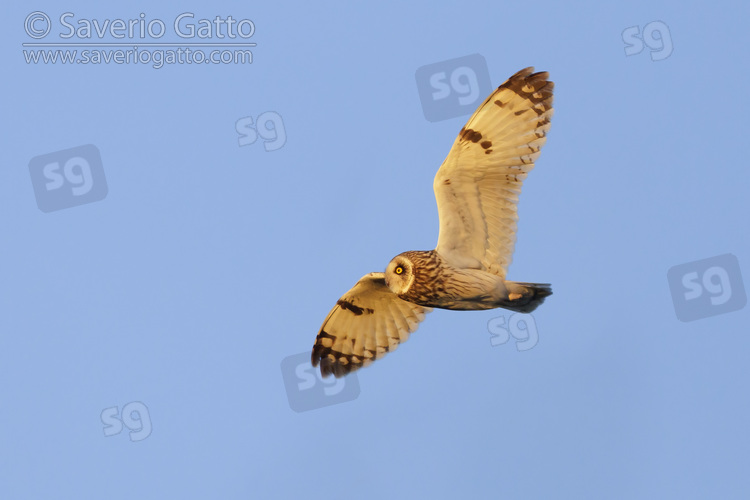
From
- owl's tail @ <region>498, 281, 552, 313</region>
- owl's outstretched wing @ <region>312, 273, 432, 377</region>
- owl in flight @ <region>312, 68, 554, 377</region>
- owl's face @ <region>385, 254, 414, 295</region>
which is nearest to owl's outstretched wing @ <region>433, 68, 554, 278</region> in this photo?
owl in flight @ <region>312, 68, 554, 377</region>

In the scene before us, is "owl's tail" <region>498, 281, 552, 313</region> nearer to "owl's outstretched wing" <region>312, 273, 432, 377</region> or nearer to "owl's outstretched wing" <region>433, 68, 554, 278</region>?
"owl's outstretched wing" <region>433, 68, 554, 278</region>

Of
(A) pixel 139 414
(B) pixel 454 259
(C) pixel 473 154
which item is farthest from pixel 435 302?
(A) pixel 139 414

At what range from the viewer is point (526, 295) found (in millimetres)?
11219

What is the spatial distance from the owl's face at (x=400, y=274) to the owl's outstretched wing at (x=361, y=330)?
127cm

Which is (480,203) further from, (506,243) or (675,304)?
(675,304)

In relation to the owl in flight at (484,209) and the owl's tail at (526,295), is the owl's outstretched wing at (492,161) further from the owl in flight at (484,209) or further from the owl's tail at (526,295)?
the owl's tail at (526,295)

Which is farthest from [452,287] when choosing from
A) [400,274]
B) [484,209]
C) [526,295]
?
[484,209]

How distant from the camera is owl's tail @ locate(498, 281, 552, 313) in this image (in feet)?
36.8

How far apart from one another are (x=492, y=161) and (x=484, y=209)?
1.65 ft

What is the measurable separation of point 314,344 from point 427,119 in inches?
130

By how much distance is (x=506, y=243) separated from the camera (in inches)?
458

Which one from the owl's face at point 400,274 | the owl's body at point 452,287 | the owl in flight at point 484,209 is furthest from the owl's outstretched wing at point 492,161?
the owl's face at point 400,274

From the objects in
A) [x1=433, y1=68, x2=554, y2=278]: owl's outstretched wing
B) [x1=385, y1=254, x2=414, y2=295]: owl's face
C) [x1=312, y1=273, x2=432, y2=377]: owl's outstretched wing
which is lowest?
[x1=312, y1=273, x2=432, y2=377]: owl's outstretched wing

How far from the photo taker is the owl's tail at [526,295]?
1121 centimetres
